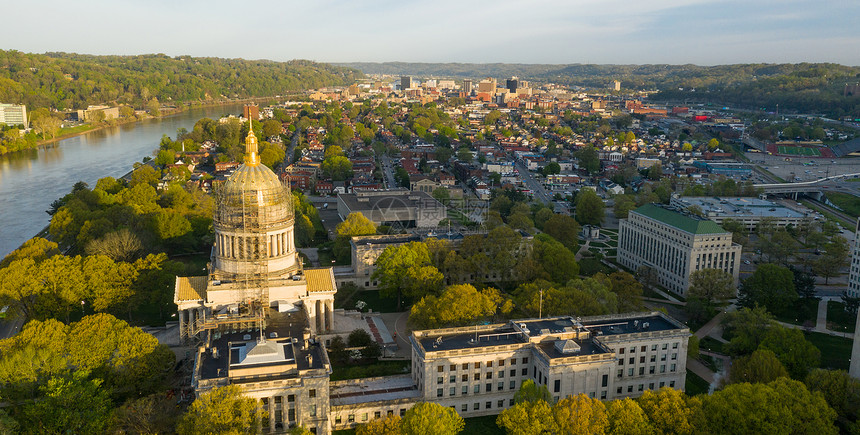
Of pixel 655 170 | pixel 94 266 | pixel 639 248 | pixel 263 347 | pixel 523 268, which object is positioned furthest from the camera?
pixel 655 170

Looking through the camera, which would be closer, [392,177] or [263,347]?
[263,347]

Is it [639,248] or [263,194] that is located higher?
[263,194]

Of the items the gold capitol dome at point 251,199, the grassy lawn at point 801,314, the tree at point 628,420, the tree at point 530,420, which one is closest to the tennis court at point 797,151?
the grassy lawn at point 801,314

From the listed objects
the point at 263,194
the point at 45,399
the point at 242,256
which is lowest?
the point at 45,399

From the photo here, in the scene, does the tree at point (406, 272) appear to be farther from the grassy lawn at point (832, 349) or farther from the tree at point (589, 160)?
the tree at point (589, 160)

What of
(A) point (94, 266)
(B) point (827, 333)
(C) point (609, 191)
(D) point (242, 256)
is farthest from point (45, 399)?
(C) point (609, 191)

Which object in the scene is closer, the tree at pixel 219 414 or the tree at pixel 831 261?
the tree at pixel 219 414

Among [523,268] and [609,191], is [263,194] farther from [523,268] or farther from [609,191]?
[609,191]
